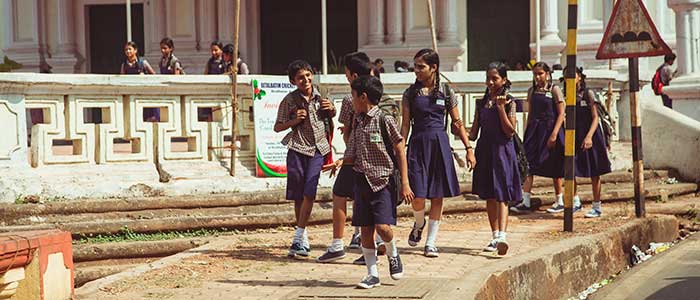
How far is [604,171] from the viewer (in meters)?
14.8

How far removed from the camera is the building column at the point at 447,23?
24781 mm

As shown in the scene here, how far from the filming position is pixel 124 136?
14258 mm

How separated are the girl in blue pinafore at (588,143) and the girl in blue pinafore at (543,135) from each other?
0.68ft

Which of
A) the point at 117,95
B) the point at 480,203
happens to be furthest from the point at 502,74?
the point at 117,95

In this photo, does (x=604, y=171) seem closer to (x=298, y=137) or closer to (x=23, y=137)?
(x=298, y=137)

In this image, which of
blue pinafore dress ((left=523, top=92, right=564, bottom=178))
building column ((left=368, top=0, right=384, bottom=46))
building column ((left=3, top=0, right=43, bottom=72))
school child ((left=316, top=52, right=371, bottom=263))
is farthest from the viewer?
building column ((left=3, top=0, right=43, bottom=72))

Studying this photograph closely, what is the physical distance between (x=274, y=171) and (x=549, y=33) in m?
10.7

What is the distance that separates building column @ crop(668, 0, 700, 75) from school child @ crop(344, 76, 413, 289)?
10.5 meters

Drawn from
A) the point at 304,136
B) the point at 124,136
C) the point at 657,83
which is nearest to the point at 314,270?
the point at 304,136

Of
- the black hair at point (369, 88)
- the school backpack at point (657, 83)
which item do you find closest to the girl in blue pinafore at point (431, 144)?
the black hair at point (369, 88)

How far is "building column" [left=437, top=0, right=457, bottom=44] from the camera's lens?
24.8 m

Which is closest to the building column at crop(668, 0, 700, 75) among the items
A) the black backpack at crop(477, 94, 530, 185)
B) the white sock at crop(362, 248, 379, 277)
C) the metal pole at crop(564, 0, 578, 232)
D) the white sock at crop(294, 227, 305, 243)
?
the metal pole at crop(564, 0, 578, 232)

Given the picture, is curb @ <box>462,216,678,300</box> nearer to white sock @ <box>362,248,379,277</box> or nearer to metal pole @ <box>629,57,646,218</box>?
metal pole @ <box>629,57,646,218</box>

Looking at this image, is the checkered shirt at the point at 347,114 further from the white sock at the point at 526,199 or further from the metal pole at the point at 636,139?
the white sock at the point at 526,199
